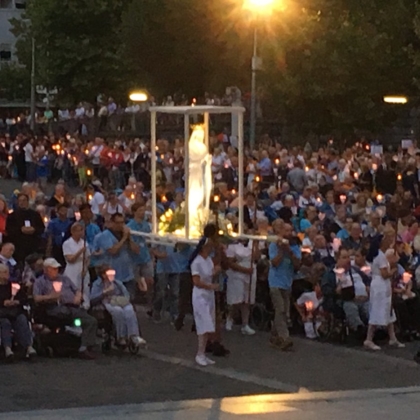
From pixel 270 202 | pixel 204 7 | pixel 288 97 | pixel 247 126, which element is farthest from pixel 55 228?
pixel 204 7

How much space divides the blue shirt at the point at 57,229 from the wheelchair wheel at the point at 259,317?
288 cm

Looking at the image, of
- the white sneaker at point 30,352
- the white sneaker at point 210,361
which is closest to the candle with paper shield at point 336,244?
the white sneaker at point 210,361

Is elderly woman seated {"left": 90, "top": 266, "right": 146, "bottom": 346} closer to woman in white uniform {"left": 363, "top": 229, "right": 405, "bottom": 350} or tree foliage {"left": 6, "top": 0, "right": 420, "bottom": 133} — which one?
woman in white uniform {"left": 363, "top": 229, "right": 405, "bottom": 350}

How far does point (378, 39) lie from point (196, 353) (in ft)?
77.0

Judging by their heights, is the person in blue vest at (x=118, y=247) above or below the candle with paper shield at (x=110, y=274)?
above

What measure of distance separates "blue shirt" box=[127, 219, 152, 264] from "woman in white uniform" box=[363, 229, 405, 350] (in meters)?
3.12

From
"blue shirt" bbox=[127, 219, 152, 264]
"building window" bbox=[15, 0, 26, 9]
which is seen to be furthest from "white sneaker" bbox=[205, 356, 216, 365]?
"building window" bbox=[15, 0, 26, 9]

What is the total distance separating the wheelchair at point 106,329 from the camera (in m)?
13.9

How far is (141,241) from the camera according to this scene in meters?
16.0

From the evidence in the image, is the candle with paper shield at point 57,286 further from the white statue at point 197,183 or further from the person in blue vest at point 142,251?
the person in blue vest at point 142,251

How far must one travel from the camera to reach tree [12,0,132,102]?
44406 millimetres

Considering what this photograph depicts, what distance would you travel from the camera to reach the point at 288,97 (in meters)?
37.0

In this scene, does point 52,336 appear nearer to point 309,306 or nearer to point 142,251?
point 142,251

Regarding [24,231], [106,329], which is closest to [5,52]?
[24,231]
